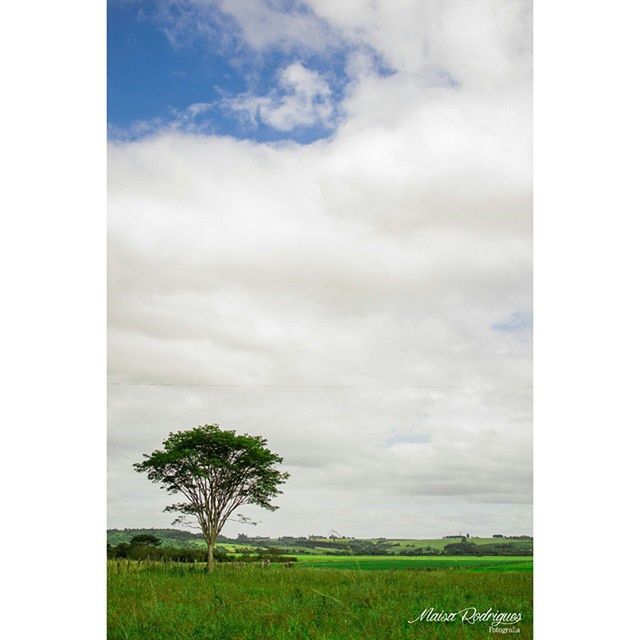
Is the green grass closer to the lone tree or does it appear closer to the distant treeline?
the distant treeline

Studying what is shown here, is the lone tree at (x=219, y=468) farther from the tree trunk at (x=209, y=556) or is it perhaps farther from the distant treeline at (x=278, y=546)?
the distant treeline at (x=278, y=546)

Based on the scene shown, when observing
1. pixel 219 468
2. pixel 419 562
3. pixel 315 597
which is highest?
pixel 219 468

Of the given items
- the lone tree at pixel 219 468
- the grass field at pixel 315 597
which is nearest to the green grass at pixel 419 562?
the grass field at pixel 315 597

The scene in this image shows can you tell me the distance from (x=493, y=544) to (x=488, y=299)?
4.98 ft

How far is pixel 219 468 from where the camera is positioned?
6387mm

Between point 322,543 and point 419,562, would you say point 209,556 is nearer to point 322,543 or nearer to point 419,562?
point 322,543

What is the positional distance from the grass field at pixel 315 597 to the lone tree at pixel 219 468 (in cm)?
26

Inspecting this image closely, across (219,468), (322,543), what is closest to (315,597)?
(322,543)

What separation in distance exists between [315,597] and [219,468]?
981 millimetres
